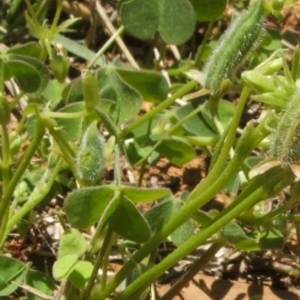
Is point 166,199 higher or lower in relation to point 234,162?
lower

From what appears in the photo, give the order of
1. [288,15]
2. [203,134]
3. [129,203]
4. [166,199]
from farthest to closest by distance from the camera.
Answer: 1. [288,15]
2. [203,134]
3. [166,199]
4. [129,203]

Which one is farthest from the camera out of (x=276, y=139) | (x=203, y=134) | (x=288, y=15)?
(x=288, y=15)

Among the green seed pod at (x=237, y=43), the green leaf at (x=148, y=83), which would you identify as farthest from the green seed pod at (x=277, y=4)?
the green leaf at (x=148, y=83)

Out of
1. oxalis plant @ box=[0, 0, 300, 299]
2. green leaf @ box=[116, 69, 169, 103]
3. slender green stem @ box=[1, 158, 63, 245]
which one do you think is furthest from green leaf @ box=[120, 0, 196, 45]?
slender green stem @ box=[1, 158, 63, 245]

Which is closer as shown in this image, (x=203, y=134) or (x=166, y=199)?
(x=166, y=199)

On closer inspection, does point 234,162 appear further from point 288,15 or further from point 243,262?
point 288,15

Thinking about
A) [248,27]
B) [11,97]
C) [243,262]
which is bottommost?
[243,262]

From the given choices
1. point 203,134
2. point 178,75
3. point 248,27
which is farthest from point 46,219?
point 248,27
